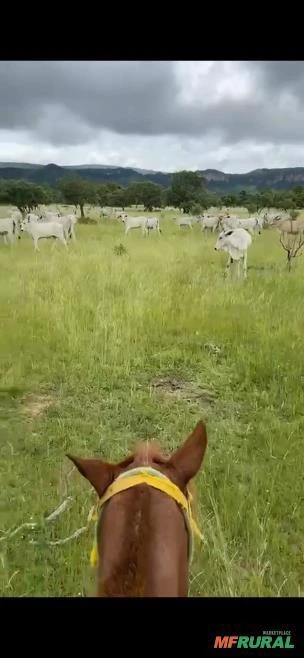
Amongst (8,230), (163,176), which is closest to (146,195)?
(163,176)

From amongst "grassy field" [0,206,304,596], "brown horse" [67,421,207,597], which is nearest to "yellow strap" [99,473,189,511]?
"brown horse" [67,421,207,597]

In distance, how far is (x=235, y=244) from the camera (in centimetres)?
245

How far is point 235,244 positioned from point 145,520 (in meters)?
2.05

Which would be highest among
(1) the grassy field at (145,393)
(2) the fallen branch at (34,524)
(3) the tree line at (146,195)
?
(3) the tree line at (146,195)

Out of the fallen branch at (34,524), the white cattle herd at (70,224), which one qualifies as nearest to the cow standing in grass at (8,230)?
the white cattle herd at (70,224)

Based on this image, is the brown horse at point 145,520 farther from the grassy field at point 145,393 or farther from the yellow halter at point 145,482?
the grassy field at point 145,393

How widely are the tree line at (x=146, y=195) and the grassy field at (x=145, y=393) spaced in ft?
0.66

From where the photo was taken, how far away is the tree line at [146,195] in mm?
1385

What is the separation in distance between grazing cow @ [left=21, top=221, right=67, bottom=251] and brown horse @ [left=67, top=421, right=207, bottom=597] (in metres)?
1.22

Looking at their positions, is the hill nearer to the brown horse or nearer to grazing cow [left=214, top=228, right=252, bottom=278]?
grazing cow [left=214, top=228, right=252, bottom=278]

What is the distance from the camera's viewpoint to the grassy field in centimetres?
119

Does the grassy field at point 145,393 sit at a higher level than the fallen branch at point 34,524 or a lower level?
higher

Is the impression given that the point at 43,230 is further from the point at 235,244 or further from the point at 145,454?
the point at 145,454
